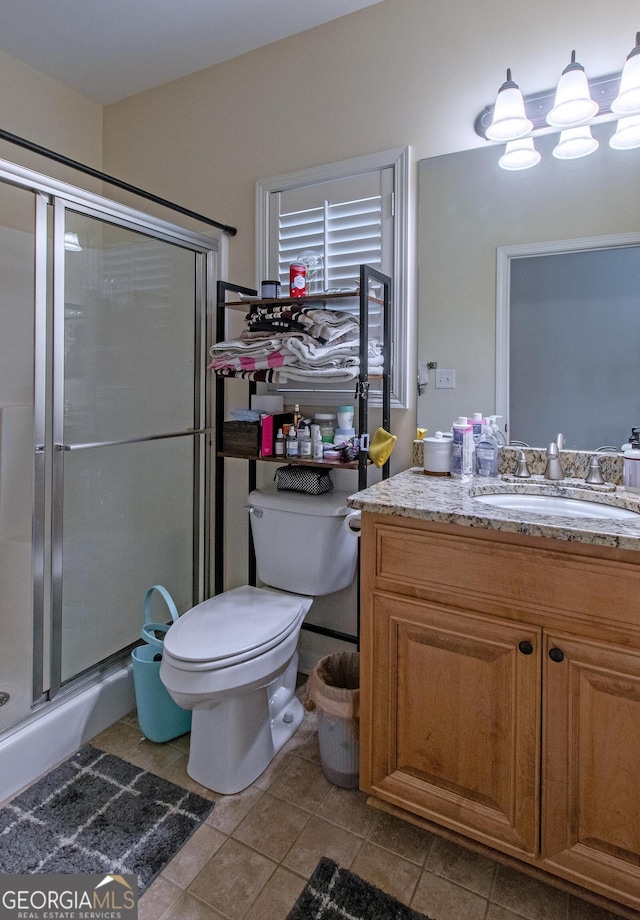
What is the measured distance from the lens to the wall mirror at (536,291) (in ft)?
4.77

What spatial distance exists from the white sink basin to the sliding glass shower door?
1.28 m

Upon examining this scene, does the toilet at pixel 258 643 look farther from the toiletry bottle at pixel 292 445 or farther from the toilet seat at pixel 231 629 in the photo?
the toiletry bottle at pixel 292 445

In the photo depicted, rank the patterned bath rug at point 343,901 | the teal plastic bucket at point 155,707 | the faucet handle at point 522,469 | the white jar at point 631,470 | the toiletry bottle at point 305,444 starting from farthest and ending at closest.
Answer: the toiletry bottle at point 305,444, the teal plastic bucket at point 155,707, the faucet handle at point 522,469, the white jar at point 631,470, the patterned bath rug at point 343,901

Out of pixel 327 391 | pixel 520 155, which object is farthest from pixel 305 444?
pixel 520 155

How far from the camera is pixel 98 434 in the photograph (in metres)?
1.84

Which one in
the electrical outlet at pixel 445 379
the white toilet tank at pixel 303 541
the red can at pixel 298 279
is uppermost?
the red can at pixel 298 279

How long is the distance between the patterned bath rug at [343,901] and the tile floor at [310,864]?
2cm

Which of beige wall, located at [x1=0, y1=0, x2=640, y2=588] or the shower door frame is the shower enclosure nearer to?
the shower door frame

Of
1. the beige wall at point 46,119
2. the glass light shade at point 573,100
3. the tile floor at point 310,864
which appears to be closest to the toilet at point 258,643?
the tile floor at point 310,864

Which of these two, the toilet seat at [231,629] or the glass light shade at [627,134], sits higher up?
the glass light shade at [627,134]

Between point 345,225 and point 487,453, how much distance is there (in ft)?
3.27

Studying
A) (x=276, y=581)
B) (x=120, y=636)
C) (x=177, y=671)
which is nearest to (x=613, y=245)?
Result: (x=276, y=581)

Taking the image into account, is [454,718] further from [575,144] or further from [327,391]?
[575,144]

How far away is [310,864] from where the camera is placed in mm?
1240
